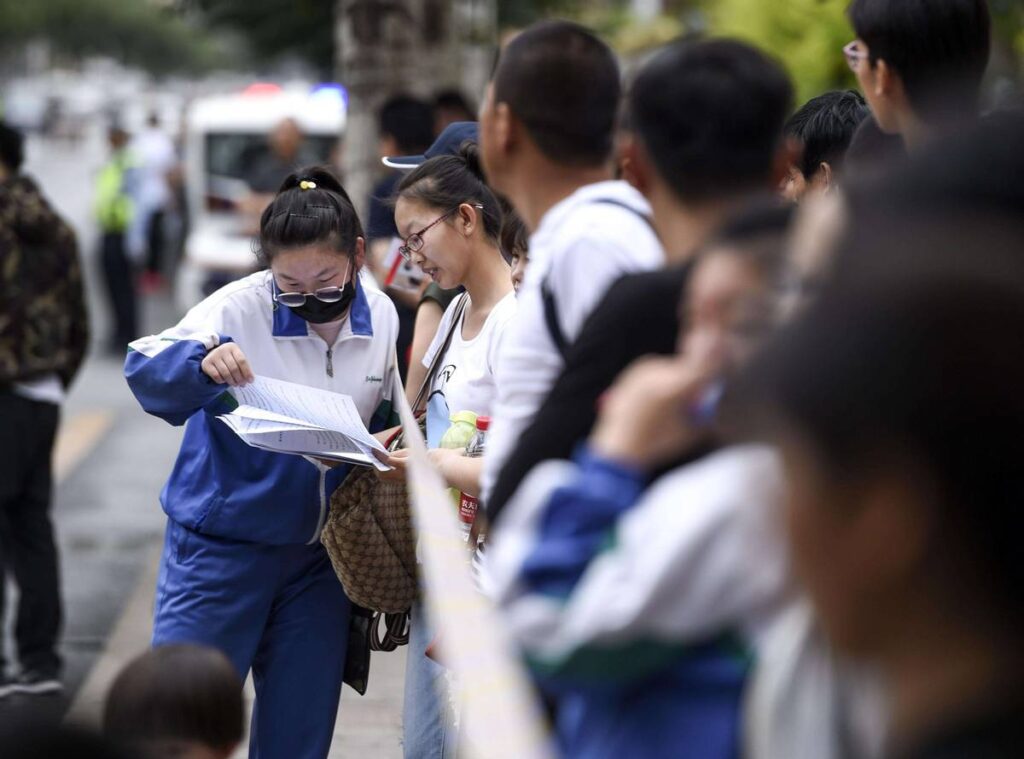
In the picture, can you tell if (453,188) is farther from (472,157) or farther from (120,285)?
(120,285)

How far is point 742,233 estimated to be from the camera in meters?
1.71

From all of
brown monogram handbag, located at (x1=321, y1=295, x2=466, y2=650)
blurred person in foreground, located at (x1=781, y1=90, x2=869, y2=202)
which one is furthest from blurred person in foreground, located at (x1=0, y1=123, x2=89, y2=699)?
blurred person in foreground, located at (x1=781, y1=90, x2=869, y2=202)

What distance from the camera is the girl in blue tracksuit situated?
3.85m

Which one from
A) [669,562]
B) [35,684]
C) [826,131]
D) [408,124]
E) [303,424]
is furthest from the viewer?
[408,124]

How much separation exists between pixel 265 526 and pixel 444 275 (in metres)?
0.74

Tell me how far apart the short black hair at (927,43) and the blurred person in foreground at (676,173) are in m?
0.90

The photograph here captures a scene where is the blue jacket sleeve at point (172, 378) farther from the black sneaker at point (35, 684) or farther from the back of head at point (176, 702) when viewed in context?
the black sneaker at point (35, 684)

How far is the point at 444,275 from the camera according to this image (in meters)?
3.76

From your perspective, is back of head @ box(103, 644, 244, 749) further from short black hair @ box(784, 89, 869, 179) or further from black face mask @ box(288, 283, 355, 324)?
short black hair @ box(784, 89, 869, 179)

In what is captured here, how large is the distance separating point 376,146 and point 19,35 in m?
84.4

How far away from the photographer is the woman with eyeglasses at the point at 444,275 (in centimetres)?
372

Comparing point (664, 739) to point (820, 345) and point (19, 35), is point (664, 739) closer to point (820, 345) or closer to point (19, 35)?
point (820, 345)

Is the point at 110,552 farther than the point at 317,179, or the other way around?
the point at 110,552

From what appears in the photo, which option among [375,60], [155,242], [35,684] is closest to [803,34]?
[375,60]
